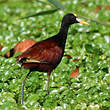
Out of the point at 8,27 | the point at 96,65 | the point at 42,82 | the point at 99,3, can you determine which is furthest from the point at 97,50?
the point at 99,3

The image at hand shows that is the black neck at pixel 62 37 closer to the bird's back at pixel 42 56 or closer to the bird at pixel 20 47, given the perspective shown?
the bird's back at pixel 42 56

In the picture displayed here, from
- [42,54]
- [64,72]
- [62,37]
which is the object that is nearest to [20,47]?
[64,72]

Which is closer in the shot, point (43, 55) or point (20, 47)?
point (43, 55)

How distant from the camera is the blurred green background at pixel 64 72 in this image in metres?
4.47

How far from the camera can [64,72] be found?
5.34 m

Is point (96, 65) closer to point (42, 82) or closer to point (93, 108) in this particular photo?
point (42, 82)

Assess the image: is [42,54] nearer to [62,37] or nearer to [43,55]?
[43,55]

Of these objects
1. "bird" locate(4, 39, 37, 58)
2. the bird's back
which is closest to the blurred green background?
"bird" locate(4, 39, 37, 58)

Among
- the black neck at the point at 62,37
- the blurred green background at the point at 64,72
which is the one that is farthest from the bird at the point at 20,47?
the black neck at the point at 62,37

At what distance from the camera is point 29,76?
205 inches

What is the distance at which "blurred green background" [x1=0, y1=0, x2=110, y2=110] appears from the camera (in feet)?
14.7

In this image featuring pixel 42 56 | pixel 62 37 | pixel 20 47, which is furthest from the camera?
pixel 20 47

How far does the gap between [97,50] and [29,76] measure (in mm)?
1356

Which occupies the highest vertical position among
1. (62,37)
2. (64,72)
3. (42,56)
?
(62,37)
